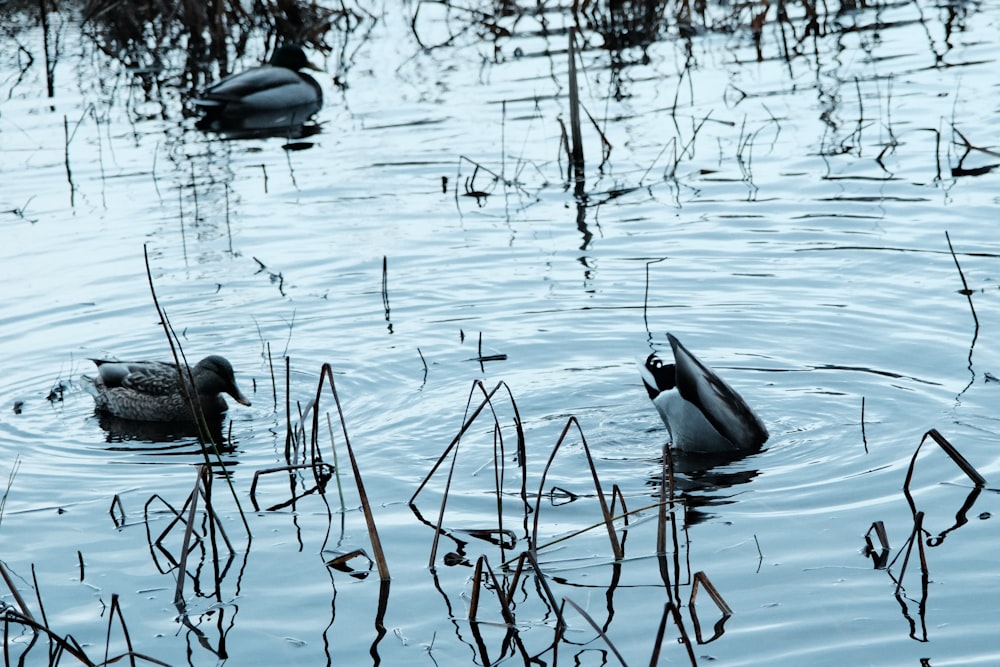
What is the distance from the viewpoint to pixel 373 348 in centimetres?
772

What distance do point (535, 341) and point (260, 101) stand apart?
8.29 metres

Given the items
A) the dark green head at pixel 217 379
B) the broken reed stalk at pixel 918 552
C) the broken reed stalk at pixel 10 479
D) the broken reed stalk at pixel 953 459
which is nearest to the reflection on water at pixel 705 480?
the broken reed stalk at pixel 953 459

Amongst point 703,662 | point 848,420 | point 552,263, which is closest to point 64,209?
point 552,263

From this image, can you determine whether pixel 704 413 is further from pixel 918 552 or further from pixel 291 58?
pixel 291 58

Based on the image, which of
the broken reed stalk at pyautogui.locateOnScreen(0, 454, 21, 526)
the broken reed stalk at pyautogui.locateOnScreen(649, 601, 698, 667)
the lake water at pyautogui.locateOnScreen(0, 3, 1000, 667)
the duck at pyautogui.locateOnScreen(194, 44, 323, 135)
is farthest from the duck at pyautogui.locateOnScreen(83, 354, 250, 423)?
the duck at pyautogui.locateOnScreen(194, 44, 323, 135)

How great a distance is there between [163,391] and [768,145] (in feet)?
19.8

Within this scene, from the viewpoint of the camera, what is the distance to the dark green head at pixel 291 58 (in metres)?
15.8

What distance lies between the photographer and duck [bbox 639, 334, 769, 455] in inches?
236

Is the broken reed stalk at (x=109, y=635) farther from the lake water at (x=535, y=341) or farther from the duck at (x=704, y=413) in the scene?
the duck at (x=704, y=413)

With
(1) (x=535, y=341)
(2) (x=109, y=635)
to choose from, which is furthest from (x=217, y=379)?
(2) (x=109, y=635)

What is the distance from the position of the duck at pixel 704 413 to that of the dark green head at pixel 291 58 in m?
10.5

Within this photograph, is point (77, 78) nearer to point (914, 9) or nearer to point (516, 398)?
point (914, 9)

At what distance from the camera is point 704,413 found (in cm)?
606

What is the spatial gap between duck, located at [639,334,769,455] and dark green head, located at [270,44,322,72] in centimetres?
1050
